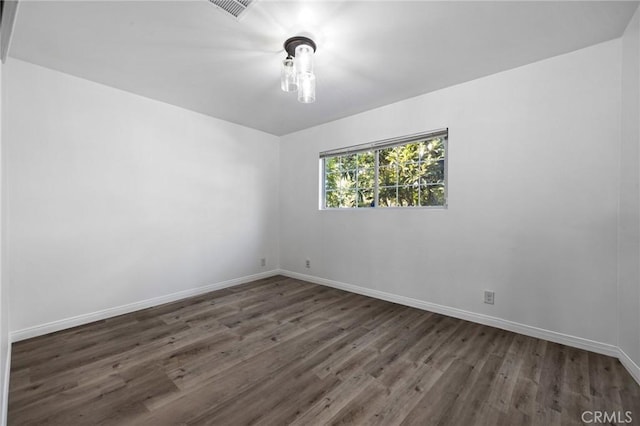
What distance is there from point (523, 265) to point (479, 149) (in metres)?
1.18

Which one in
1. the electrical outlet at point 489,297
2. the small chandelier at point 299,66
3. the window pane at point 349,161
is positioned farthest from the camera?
the window pane at point 349,161

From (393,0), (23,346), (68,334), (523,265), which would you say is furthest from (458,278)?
(23,346)

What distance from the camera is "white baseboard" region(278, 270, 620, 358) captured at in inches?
85.5

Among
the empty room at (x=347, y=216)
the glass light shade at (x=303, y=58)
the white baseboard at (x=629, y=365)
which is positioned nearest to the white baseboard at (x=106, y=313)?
the empty room at (x=347, y=216)

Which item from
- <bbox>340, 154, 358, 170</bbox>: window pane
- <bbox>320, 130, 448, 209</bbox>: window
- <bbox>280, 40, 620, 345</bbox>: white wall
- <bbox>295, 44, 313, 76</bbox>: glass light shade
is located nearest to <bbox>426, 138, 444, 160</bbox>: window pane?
<bbox>320, 130, 448, 209</bbox>: window

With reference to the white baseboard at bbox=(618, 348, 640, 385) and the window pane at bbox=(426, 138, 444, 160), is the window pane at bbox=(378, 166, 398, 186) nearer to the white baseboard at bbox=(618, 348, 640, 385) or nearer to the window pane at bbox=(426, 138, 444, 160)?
the window pane at bbox=(426, 138, 444, 160)

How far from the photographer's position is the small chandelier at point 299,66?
2080 millimetres

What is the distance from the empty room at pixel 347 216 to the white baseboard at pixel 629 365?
20mm

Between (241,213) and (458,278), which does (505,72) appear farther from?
(241,213)

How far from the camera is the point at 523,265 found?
2.48m

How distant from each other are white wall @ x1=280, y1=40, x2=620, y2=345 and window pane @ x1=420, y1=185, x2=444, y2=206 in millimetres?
134

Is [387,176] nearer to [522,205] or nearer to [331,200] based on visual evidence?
[331,200]

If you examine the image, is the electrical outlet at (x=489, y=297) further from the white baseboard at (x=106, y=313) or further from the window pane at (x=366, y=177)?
the white baseboard at (x=106, y=313)

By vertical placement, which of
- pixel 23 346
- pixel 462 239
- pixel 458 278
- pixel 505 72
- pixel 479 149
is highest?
pixel 505 72
